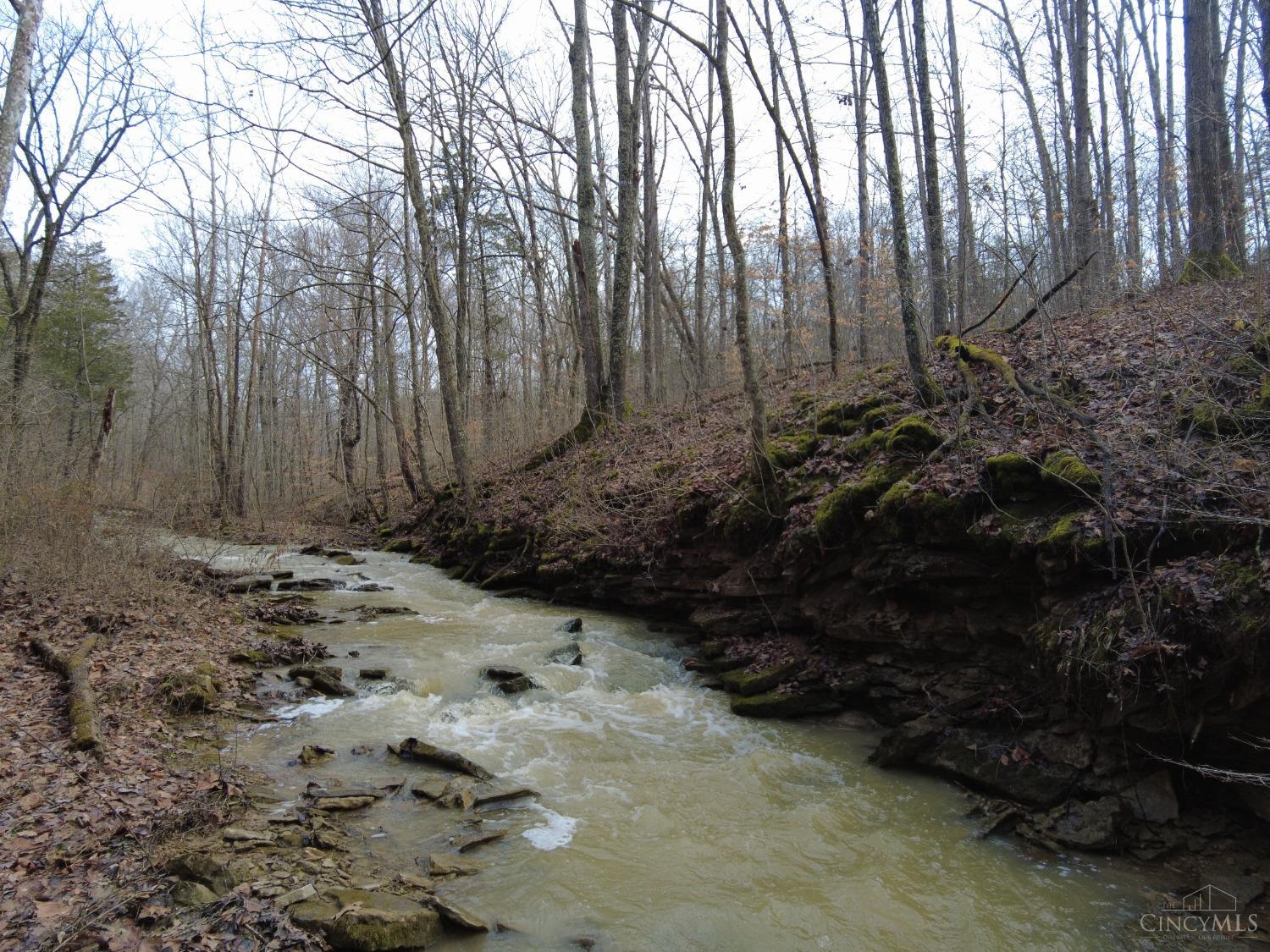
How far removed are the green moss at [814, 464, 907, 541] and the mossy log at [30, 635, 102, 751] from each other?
6936 mm

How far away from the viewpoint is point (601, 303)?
25797 millimetres

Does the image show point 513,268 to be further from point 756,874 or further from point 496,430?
point 756,874

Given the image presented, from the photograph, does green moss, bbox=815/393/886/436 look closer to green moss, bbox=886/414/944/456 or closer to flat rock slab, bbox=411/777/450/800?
green moss, bbox=886/414/944/456

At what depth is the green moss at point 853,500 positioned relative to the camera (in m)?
7.45

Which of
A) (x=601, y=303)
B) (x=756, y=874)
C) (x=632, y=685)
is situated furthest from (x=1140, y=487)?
(x=601, y=303)

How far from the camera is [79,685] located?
226 inches

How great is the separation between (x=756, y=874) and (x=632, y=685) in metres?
3.68

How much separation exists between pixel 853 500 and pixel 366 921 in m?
5.96

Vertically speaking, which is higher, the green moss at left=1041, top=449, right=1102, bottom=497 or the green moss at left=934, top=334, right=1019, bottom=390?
the green moss at left=934, top=334, right=1019, bottom=390

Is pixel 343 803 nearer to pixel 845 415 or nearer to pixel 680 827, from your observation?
pixel 680 827

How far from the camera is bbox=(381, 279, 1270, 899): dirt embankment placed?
4754mm

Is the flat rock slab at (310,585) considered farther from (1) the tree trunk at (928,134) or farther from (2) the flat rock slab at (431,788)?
(1) the tree trunk at (928,134)

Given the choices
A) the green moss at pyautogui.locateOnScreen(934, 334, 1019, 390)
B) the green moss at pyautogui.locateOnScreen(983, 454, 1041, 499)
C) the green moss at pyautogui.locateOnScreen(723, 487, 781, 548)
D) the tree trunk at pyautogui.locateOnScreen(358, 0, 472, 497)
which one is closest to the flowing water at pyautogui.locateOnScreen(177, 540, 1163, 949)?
the green moss at pyautogui.locateOnScreen(723, 487, 781, 548)

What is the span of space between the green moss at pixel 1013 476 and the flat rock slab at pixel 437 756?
17.6 ft
